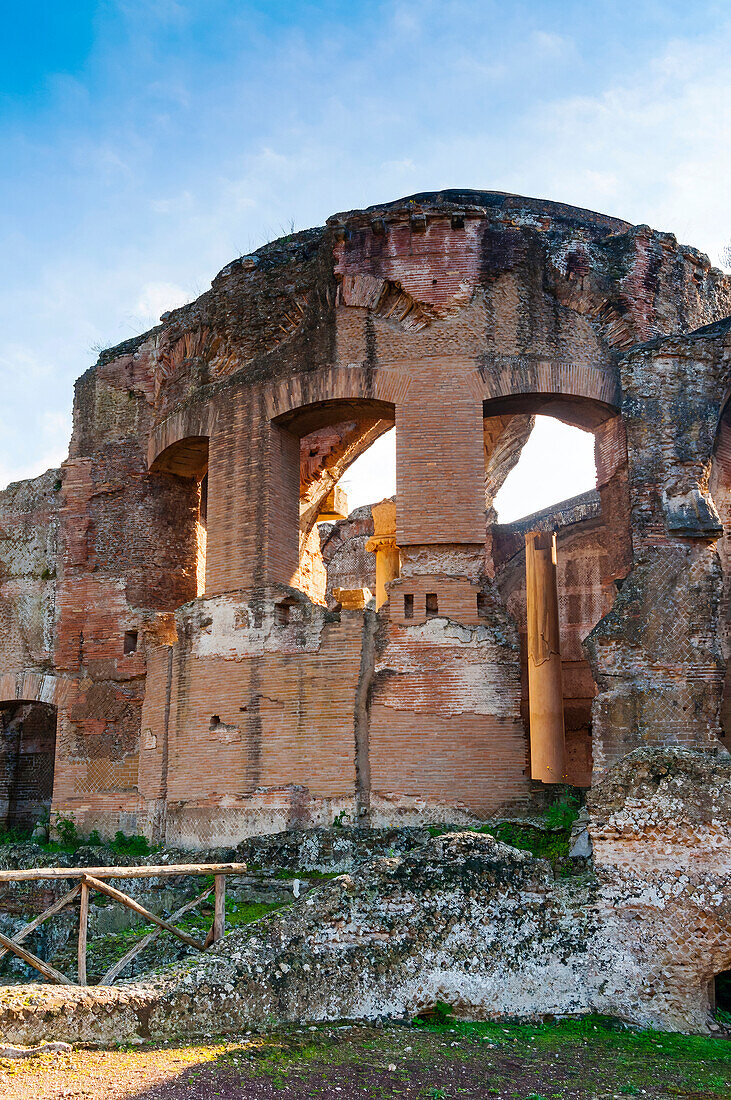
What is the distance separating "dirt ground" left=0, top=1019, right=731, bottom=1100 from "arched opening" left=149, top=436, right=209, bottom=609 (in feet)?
28.0

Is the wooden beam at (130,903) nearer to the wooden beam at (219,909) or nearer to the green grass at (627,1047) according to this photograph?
the wooden beam at (219,909)

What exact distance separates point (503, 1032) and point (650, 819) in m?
1.65

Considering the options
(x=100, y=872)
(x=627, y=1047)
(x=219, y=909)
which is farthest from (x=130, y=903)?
(x=627, y=1047)

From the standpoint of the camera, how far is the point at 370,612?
1120cm

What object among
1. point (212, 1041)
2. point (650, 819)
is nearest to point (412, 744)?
point (650, 819)

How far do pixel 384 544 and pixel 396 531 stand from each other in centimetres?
408

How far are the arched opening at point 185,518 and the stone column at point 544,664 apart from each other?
15.5 ft

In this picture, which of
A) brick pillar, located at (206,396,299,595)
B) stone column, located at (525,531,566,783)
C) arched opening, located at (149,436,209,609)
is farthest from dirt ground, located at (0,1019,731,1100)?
arched opening, located at (149,436,209,609)

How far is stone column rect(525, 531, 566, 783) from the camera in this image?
47.3 ft

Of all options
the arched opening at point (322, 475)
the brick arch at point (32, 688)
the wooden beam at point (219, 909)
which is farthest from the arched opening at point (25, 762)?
the wooden beam at point (219, 909)

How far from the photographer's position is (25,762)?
15.9 metres

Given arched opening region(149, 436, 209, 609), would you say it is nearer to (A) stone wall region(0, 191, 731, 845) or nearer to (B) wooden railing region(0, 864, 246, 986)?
(A) stone wall region(0, 191, 731, 845)

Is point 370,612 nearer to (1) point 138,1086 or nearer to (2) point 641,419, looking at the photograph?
(2) point 641,419

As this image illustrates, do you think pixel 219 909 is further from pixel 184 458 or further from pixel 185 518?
Result: pixel 185 518
